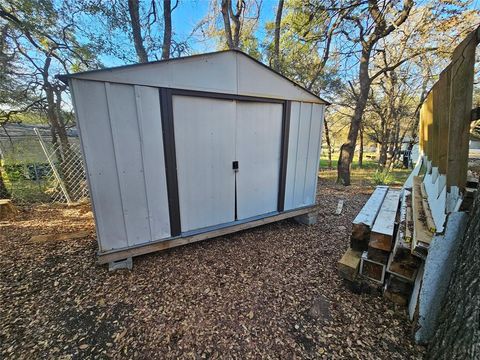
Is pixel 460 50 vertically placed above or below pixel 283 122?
above

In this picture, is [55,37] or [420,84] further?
[420,84]

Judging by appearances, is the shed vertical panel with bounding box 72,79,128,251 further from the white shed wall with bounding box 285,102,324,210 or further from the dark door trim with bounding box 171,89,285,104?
the white shed wall with bounding box 285,102,324,210

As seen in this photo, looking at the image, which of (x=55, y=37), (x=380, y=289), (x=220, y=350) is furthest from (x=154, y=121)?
(x=55, y=37)

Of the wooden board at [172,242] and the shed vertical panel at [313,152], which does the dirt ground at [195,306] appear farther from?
the shed vertical panel at [313,152]

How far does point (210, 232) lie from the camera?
2676 mm

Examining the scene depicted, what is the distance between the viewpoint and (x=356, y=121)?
20.2 ft

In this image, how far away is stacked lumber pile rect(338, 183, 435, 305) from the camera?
1.57 meters

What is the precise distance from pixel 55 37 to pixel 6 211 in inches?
172

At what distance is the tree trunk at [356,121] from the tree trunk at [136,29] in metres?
6.21

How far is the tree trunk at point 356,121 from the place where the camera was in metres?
5.83

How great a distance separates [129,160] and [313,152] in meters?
2.70

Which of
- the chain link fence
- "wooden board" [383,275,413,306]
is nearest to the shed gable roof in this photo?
"wooden board" [383,275,413,306]

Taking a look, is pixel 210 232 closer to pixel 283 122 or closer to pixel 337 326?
pixel 337 326

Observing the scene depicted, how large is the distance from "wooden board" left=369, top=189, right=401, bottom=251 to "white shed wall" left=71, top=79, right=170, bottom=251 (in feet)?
7.21
